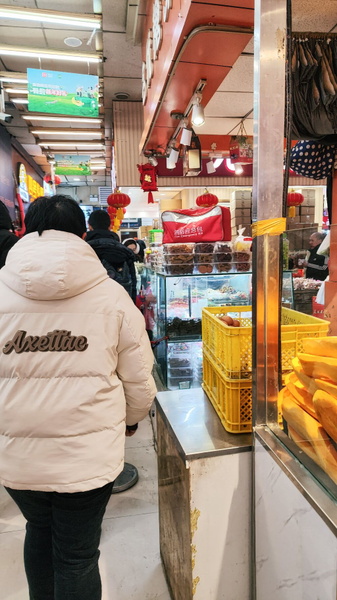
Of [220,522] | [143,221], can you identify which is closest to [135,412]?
[220,522]

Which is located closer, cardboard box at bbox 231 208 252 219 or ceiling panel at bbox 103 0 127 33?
ceiling panel at bbox 103 0 127 33

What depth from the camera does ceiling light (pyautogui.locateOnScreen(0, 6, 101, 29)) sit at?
4.01 metres

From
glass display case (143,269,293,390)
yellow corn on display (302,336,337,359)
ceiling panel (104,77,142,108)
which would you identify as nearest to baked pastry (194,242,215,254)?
glass display case (143,269,293,390)

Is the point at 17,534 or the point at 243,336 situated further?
the point at 17,534

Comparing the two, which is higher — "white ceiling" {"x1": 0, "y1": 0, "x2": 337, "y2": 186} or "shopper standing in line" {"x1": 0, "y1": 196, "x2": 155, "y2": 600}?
"white ceiling" {"x1": 0, "y1": 0, "x2": 337, "y2": 186}

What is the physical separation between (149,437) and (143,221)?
50.4 feet

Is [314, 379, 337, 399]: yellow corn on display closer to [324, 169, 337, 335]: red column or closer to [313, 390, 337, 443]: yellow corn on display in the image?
[313, 390, 337, 443]: yellow corn on display

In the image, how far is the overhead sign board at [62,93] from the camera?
4.98 meters

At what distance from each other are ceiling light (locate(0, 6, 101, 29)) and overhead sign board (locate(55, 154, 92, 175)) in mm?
6598

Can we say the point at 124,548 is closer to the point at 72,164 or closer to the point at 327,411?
the point at 327,411

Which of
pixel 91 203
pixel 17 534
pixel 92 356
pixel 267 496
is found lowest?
pixel 17 534

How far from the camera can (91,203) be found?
1786 centimetres

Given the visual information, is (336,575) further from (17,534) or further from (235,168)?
(235,168)

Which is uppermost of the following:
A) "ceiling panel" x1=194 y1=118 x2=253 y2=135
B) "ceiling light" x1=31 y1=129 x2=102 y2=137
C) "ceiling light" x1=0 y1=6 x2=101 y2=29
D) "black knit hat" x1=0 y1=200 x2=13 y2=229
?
"ceiling light" x1=31 y1=129 x2=102 y2=137
